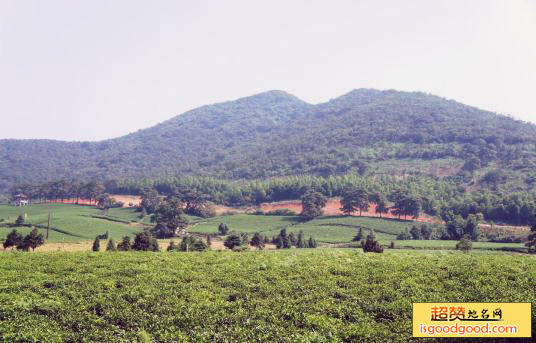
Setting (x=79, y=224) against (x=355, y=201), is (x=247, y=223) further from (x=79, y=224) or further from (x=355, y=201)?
(x=79, y=224)

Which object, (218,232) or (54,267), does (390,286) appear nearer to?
(54,267)

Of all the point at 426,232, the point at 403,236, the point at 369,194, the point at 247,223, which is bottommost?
the point at 247,223

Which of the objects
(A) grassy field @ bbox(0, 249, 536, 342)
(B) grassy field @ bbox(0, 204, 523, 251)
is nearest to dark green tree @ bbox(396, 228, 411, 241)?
(B) grassy field @ bbox(0, 204, 523, 251)

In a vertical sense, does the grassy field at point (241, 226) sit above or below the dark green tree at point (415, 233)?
below

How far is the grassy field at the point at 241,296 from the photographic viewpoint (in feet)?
61.9

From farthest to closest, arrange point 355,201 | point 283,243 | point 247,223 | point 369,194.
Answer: point 369,194, point 355,201, point 247,223, point 283,243

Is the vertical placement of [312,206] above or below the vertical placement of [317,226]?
above

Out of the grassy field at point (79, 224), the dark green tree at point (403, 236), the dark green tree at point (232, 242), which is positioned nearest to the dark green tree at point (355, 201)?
the dark green tree at point (403, 236)

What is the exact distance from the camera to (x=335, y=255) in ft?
110

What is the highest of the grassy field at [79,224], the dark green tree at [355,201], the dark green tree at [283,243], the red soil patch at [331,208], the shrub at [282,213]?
the dark green tree at [355,201]

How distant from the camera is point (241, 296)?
22.8 m

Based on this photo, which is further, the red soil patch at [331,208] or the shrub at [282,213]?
the shrub at [282,213]

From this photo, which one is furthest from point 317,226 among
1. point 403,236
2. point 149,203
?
point 149,203

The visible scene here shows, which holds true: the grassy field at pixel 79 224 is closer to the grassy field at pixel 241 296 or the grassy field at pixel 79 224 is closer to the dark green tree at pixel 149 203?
A: the dark green tree at pixel 149 203
